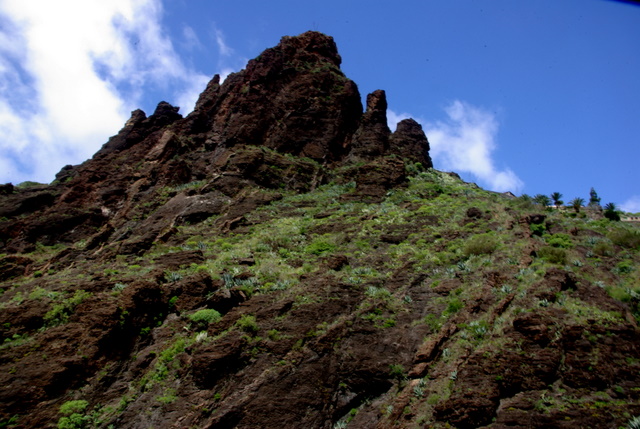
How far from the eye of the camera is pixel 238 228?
92.0 ft

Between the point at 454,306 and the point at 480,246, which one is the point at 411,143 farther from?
the point at 454,306

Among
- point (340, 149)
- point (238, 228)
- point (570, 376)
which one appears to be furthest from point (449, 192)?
point (570, 376)

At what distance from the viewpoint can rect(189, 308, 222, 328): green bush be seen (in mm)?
15742

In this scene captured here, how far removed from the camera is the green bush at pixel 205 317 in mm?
15742

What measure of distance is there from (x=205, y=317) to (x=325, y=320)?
14.9ft

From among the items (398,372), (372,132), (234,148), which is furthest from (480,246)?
(372,132)

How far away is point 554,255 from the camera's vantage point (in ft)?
61.1

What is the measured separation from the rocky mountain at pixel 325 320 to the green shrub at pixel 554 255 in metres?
0.07

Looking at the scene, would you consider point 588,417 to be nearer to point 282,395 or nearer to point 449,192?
point 282,395

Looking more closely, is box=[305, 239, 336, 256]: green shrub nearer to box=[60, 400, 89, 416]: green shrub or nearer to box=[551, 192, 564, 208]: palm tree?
box=[60, 400, 89, 416]: green shrub

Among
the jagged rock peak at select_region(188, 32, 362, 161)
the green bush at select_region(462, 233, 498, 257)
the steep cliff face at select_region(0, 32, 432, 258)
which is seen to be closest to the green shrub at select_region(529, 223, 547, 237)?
the green bush at select_region(462, 233, 498, 257)

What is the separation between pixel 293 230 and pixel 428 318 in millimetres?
13345

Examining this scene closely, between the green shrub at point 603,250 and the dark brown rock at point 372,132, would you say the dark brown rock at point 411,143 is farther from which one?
the green shrub at point 603,250

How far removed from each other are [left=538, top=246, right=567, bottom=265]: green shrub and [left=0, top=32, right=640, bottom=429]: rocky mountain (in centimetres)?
7
